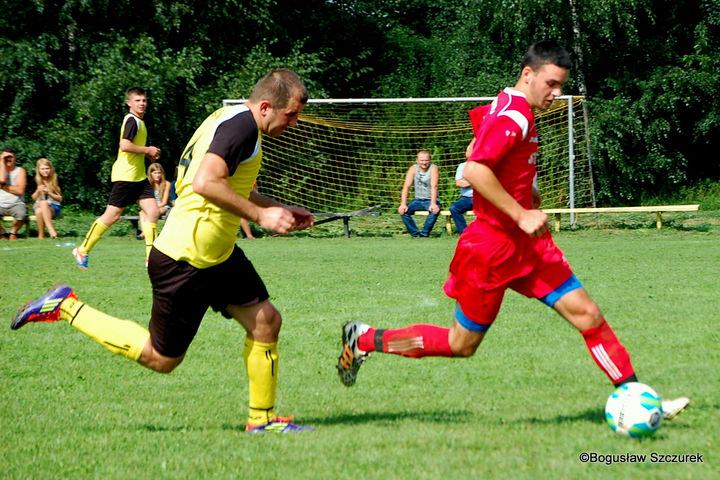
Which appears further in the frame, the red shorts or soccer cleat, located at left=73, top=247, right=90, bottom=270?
soccer cleat, located at left=73, top=247, right=90, bottom=270

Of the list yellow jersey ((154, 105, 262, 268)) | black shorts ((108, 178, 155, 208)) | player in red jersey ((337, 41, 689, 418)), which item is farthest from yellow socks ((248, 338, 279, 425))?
black shorts ((108, 178, 155, 208))

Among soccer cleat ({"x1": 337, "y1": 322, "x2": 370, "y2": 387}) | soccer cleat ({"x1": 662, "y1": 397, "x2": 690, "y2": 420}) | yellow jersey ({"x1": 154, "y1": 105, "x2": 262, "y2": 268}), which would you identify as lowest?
soccer cleat ({"x1": 337, "y1": 322, "x2": 370, "y2": 387})

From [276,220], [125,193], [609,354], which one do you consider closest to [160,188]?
[125,193]

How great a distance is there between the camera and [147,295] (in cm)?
1069

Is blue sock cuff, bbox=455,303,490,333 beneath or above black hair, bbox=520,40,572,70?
beneath

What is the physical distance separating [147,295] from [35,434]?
17.4 ft

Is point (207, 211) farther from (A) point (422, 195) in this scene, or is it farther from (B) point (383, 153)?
(B) point (383, 153)

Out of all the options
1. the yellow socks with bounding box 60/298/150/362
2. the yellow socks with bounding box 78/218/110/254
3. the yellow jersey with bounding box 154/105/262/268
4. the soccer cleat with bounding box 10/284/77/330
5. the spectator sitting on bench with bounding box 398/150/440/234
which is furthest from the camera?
the spectator sitting on bench with bounding box 398/150/440/234

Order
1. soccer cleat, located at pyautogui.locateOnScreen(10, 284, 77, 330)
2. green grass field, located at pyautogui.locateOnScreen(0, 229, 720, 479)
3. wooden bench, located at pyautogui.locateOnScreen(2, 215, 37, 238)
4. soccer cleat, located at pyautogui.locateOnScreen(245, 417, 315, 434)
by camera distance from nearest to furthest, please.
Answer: green grass field, located at pyautogui.locateOnScreen(0, 229, 720, 479), soccer cleat, located at pyautogui.locateOnScreen(245, 417, 315, 434), soccer cleat, located at pyautogui.locateOnScreen(10, 284, 77, 330), wooden bench, located at pyautogui.locateOnScreen(2, 215, 37, 238)

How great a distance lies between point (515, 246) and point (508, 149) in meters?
0.47

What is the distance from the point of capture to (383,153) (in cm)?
2303

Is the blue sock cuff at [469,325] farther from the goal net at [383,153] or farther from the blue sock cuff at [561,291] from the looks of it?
the goal net at [383,153]

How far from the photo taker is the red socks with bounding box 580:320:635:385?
5.25 m

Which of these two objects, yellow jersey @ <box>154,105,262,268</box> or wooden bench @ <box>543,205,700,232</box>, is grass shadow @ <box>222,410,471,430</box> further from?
wooden bench @ <box>543,205,700,232</box>
